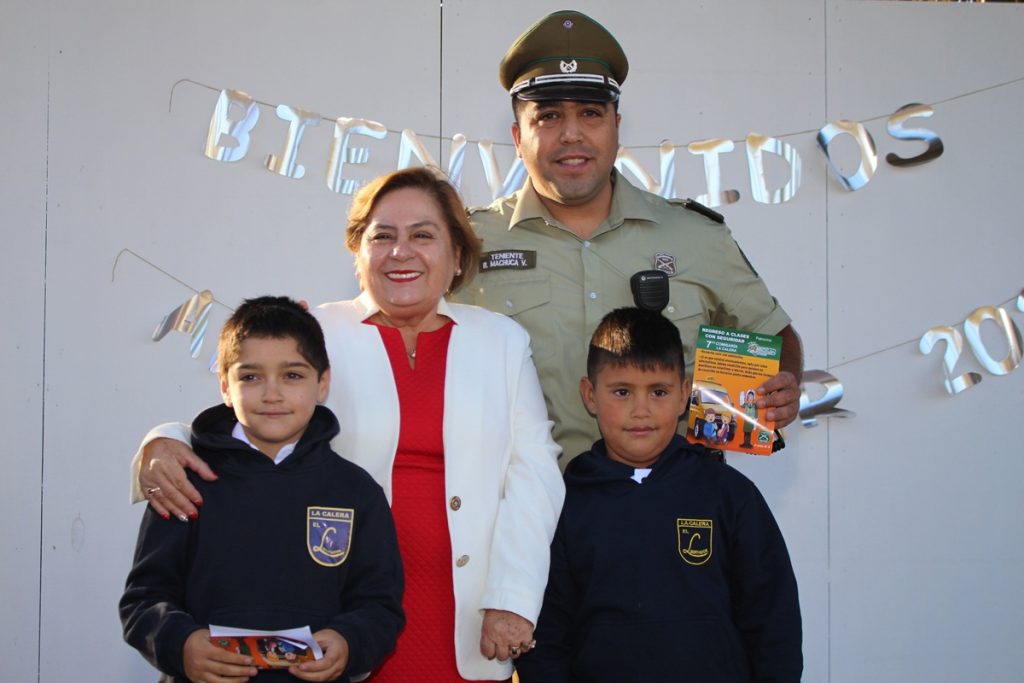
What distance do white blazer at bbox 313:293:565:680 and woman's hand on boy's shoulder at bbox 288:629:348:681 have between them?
35cm

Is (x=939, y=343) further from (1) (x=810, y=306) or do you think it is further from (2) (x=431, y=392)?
(2) (x=431, y=392)

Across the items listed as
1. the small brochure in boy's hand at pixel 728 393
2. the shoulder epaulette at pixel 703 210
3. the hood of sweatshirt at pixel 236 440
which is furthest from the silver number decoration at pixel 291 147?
the small brochure in boy's hand at pixel 728 393

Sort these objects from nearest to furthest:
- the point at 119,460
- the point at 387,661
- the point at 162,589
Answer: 1. the point at 162,589
2. the point at 387,661
3. the point at 119,460

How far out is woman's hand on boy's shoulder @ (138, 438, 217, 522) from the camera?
1.95 m

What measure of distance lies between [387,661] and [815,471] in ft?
7.35

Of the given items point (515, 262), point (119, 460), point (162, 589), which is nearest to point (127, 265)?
point (119, 460)

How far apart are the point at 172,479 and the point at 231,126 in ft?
6.82

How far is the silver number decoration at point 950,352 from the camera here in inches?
154

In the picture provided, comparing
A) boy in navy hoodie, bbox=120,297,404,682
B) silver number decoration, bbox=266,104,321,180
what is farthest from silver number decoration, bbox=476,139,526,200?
boy in navy hoodie, bbox=120,297,404,682

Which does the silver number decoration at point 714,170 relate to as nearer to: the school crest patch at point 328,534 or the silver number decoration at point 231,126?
the silver number decoration at point 231,126

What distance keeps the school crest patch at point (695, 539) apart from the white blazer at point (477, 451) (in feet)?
0.89

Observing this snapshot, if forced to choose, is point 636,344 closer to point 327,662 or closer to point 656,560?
point 656,560

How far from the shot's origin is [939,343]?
3.94m

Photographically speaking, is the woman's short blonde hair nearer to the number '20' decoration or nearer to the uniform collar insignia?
the uniform collar insignia
